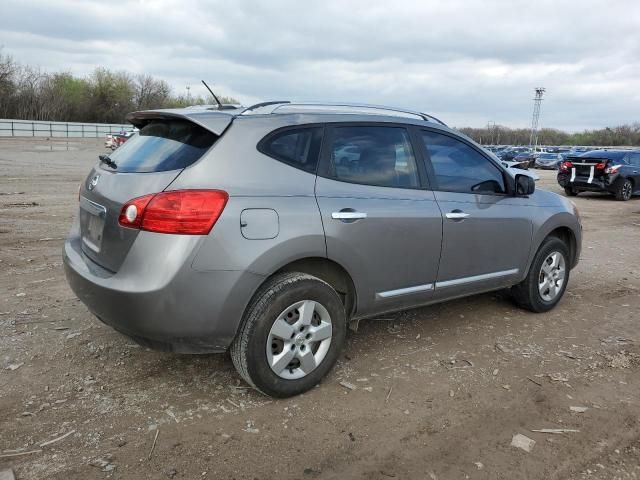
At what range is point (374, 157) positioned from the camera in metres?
3.78

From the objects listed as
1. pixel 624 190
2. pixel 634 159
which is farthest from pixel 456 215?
pixel 634 159

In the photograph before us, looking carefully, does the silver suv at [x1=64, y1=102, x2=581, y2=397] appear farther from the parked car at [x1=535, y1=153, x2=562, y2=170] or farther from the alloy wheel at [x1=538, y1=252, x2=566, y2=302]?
the parked car at [x1=535, y1=153, x2=562, y2=170]

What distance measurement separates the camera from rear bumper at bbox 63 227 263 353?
2895mm

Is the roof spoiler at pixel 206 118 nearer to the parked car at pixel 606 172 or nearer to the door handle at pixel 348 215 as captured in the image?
the door handle at pixel 348 215

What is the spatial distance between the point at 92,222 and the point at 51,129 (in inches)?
2538

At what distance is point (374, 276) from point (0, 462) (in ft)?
7.73

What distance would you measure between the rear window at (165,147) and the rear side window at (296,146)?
1.13 feet

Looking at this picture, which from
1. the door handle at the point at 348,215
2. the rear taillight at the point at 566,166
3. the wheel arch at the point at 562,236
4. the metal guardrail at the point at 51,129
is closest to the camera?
the door handle at the point at 348,215

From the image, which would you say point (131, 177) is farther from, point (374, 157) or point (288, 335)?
point (374, 157)

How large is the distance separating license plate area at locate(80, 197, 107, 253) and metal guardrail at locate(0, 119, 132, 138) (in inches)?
2254

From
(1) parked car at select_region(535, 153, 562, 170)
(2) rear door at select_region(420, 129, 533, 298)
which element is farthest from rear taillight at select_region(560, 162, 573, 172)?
(1) parked car at select_region(535, 153, 562, 170)

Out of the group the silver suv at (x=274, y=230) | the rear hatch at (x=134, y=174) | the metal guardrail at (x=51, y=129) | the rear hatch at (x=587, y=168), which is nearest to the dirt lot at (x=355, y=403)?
the silver suv at (x=274, y=230)

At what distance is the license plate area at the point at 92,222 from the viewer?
3.27 m

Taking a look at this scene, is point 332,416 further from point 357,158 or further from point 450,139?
point 450,139
